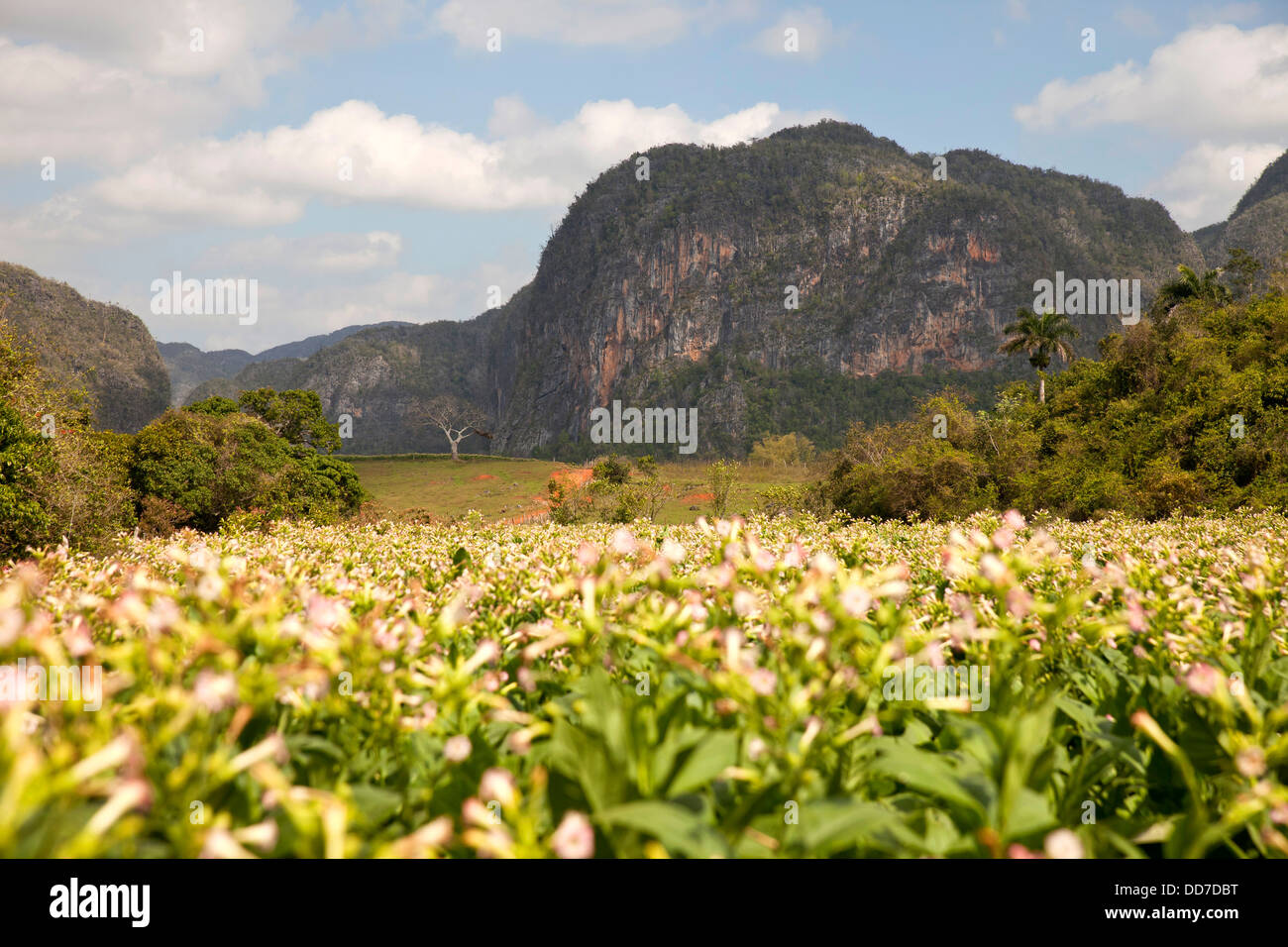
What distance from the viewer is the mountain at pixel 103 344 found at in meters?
123

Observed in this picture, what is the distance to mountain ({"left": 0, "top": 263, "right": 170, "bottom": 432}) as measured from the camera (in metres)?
123

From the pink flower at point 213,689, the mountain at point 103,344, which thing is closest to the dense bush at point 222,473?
the pink flower at point 213,689

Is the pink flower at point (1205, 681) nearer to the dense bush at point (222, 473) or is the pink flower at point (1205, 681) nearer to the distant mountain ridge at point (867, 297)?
the dense bush at point (222, 473)

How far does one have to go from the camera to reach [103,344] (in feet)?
439

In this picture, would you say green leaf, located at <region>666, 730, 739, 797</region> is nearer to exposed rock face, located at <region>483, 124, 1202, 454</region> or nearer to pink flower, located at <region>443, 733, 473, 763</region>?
pink flower, located at <region>443, 733, 473, 763</region>

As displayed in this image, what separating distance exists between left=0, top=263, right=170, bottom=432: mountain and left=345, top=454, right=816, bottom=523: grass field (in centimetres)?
6639

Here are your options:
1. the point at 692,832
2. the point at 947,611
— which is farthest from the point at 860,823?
the point at 947,611

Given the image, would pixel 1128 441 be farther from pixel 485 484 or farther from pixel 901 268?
pixel 901 268

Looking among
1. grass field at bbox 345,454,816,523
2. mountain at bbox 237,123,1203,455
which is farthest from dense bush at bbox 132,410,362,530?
mountain at bbox 237,123,1203,455

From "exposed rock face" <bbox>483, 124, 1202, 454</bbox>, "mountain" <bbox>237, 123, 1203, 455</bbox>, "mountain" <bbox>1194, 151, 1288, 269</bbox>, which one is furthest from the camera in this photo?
"exposed rock face" <bbox>483, 124, 1202, 454</bbox>

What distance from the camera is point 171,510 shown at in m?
27.7

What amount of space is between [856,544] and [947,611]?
2.18m

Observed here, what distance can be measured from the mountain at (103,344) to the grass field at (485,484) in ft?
218

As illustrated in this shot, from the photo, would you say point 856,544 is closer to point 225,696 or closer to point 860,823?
point 860,823
